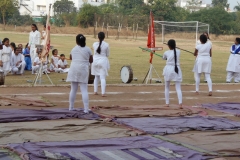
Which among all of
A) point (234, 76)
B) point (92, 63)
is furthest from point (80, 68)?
point (234, 76)

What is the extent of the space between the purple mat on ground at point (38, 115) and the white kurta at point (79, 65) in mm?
649

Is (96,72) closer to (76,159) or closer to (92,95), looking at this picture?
(92,95)

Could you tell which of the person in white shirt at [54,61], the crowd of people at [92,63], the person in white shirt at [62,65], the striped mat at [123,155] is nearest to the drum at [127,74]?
the crowd of people at [92,63]

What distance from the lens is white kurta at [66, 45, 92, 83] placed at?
978cm

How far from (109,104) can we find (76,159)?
526cm

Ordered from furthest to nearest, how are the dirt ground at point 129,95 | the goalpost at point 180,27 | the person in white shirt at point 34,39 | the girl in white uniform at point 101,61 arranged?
the goalpost at point 180,27 → the person in white shirt at point 34,39 → the girl in white uniform at point 101,61 → the dirt ground at point 129,95

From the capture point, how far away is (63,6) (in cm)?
8788

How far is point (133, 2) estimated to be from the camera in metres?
79.1

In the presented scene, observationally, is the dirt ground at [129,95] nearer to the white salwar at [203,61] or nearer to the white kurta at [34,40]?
the white salwar at [203,61]

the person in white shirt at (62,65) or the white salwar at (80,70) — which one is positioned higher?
the white salwar at (80,70)

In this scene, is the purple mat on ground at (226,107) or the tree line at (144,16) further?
the tree line at (144,16)

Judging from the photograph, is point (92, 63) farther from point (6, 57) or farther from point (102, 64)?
point (6, 57)

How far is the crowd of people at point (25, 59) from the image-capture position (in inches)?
637

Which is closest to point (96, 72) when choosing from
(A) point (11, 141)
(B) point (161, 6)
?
(A) point (11, 141)
